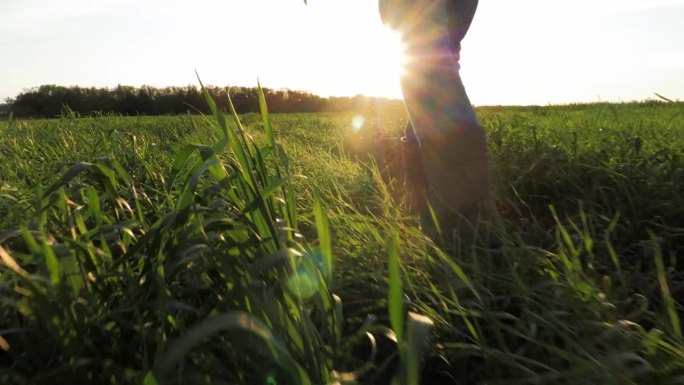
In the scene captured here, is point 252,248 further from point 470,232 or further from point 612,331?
point 470,232

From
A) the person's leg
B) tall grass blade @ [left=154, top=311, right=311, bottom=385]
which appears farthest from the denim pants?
tall grass blade @ [left=154, top=311, right=311, bottom=385]

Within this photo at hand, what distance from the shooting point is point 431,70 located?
210 cm

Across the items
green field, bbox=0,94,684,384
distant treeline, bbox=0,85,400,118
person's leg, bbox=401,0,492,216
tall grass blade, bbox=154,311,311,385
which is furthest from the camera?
distant treeline, bbox=0,85,400,118

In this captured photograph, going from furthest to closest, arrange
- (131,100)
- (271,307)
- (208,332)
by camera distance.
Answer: (131,100) → (271,307) → (208,332)

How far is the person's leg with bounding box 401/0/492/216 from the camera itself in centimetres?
200

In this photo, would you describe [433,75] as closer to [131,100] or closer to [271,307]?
[271,307]

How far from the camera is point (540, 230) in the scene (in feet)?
5.50

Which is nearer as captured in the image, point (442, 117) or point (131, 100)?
point (442, 117)

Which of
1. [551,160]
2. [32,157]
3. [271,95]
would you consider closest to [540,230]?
[551,160]

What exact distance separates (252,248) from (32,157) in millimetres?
2517

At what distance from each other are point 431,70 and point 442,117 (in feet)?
0.59

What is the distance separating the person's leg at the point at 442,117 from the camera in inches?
78.7

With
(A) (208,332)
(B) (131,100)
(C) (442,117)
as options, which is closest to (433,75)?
(C) (442,117)

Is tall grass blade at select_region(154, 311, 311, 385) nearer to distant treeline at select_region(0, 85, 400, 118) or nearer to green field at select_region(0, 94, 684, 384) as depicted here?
green field at select_region(0, 94, 684, 384)
